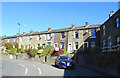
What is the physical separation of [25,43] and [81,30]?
20950 mm

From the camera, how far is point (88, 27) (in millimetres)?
30406

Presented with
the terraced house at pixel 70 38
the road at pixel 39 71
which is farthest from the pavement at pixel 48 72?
the terraced house at pixel 70 38

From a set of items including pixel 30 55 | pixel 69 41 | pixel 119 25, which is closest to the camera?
Answer: pixel 119 25

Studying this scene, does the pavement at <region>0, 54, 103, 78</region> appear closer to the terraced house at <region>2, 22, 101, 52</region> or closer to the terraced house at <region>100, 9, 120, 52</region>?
the terraced house at <region>100, 9, 120, 52</region>

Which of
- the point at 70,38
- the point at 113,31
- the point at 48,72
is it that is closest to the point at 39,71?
the point at 48,72

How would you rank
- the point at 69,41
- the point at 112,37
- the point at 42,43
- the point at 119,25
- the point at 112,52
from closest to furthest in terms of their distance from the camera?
1. the point at 112,52
2. the point at 119,25
3. the point at 112,37
4. the point at 69,41
5. the point at 42,43

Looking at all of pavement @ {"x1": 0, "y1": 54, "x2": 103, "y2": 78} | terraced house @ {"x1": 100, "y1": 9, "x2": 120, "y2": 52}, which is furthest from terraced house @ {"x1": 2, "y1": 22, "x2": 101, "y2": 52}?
pavement @ {"x1": 0, "y1": 54, "x2": 103, "y2": 78}

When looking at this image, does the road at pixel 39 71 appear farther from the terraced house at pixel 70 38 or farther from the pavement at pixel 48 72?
the terraced house at pixel 70 38

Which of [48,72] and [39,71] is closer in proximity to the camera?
[48,72]

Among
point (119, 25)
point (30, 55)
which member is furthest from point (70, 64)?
point (30, 55)

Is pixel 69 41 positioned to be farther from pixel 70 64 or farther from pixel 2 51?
pixel 2 51

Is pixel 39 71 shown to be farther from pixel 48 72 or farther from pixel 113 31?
pixel 113 31

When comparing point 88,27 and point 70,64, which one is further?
point 88,27

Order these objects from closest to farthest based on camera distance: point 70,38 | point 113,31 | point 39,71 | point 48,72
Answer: point 48,72 → point 39,71 → point 113,31 → point 70,38
